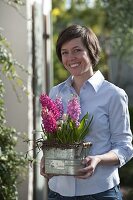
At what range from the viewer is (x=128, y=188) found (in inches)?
302

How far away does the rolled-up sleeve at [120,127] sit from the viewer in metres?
2.74

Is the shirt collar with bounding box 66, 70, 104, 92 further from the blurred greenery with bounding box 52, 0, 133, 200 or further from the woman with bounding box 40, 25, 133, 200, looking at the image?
the blurred greenery with bounding box 52, 0, 133, 200

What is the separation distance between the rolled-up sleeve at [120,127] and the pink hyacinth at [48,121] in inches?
11.6

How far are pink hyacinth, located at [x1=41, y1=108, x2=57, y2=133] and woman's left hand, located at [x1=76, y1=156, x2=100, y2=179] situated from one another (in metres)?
0.22

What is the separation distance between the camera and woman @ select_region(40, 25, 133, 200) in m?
2.73

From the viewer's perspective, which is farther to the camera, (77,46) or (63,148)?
(77,46)

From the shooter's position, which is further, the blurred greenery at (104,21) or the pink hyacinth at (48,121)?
the blurred greenery at (104,21)

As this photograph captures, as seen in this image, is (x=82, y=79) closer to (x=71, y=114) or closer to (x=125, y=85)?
(x=71, y=114)

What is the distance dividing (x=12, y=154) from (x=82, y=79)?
63.5 inches

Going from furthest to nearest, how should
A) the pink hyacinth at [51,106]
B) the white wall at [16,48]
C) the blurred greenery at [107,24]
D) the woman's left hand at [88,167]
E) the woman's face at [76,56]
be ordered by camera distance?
the blurred greenery at [107,24] < the white wall at [16,48] < the woman's face at [76,56] < the pink hyacinth at [51,106] < the woman's left hand at [88,167]

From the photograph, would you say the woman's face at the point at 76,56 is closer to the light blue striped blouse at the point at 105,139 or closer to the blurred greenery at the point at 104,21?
the light blue striped blouse at the point at 105,139

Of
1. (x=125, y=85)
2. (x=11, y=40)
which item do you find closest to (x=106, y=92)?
(x=11, y=40)

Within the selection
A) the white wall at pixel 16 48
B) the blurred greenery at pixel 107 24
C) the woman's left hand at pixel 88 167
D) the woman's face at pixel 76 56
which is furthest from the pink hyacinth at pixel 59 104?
the white wall at pixel 16 48

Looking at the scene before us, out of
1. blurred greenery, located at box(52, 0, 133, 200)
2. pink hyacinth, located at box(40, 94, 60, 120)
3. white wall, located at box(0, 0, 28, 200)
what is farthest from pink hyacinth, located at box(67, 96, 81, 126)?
white wall, located at box(0, 0, 28, 200)
